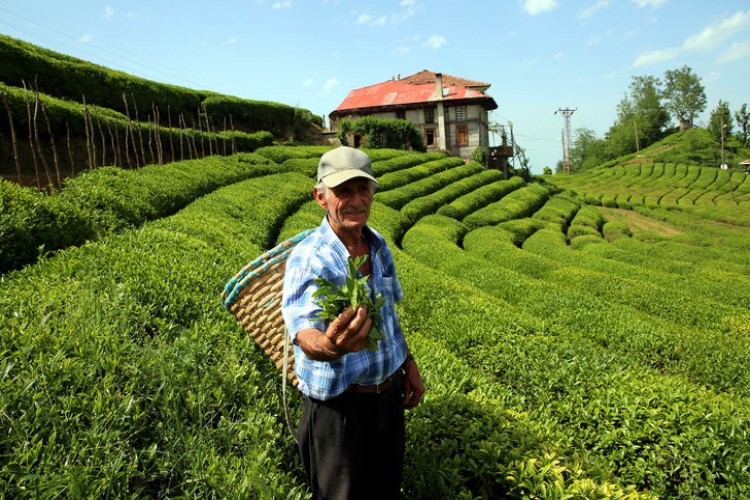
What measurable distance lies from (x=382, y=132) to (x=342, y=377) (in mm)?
39648

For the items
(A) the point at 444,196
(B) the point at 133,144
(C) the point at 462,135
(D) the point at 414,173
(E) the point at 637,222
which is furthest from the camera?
(C) the point at 462,135


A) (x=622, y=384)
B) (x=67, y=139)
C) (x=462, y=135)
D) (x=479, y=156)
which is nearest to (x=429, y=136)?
(x=462, y=135)

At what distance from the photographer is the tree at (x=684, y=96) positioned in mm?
88625

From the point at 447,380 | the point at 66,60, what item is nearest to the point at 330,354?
the point at 447,380

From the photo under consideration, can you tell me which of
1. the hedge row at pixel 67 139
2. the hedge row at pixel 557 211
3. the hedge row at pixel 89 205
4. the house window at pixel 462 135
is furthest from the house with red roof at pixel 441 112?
the hedge row at pixel 89 205

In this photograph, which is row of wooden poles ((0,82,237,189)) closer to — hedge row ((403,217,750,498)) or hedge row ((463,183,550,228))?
hedge row ((463,183,550,228))

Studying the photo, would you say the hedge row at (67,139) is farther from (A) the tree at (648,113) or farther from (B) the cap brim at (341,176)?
(A) the tree at (648,113)

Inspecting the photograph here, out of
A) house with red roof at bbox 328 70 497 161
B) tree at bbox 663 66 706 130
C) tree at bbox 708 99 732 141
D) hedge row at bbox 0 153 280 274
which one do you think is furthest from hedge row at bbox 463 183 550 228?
tree at bbox 663 66 706 130

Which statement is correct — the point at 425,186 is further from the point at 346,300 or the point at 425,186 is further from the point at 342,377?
the point at 346,300

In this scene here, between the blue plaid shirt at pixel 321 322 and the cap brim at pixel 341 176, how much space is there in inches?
10.7

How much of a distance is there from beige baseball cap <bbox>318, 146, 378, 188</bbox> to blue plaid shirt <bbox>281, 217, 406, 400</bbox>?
0.93 feet

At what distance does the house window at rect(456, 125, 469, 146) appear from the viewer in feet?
145

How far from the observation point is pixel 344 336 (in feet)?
6.16

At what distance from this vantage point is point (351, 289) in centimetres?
197
